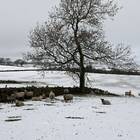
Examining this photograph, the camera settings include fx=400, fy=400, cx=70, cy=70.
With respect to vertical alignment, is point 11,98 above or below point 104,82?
above

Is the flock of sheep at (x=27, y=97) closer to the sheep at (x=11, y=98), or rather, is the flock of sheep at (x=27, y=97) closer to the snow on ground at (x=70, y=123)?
the sheep at (x=11, y=98)

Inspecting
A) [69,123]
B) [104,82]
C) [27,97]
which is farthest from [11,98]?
[104,82]

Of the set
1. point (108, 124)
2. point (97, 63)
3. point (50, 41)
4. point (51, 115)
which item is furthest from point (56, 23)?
point (108, 124)

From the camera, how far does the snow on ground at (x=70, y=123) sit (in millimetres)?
12781

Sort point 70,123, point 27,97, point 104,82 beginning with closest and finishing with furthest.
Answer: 1. point 70,123
2. point 27,97
3. point 104,82

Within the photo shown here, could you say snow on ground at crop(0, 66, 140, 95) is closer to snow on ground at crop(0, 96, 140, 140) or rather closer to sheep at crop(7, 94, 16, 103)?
sheep at crop(7, 94, 16, 103)

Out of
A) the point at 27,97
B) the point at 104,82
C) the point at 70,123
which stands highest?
the point at 27,97

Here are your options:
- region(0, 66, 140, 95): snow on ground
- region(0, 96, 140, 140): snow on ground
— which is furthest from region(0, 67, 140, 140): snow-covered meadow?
region(0, 66, 140, 95): snow on ground

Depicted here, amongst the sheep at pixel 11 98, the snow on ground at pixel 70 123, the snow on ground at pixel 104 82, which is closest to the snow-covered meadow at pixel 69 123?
the snow on ground at pixel 70 123

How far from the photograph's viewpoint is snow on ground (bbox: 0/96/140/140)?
12781mm

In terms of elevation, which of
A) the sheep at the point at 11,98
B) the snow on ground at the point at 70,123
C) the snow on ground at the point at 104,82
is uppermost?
the sheep at the point at 11,98

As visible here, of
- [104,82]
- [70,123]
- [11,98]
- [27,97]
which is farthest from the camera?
[104,82]

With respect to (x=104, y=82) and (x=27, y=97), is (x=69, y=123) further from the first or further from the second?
(x=104, y=82)

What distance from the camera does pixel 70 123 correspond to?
15.0 m
